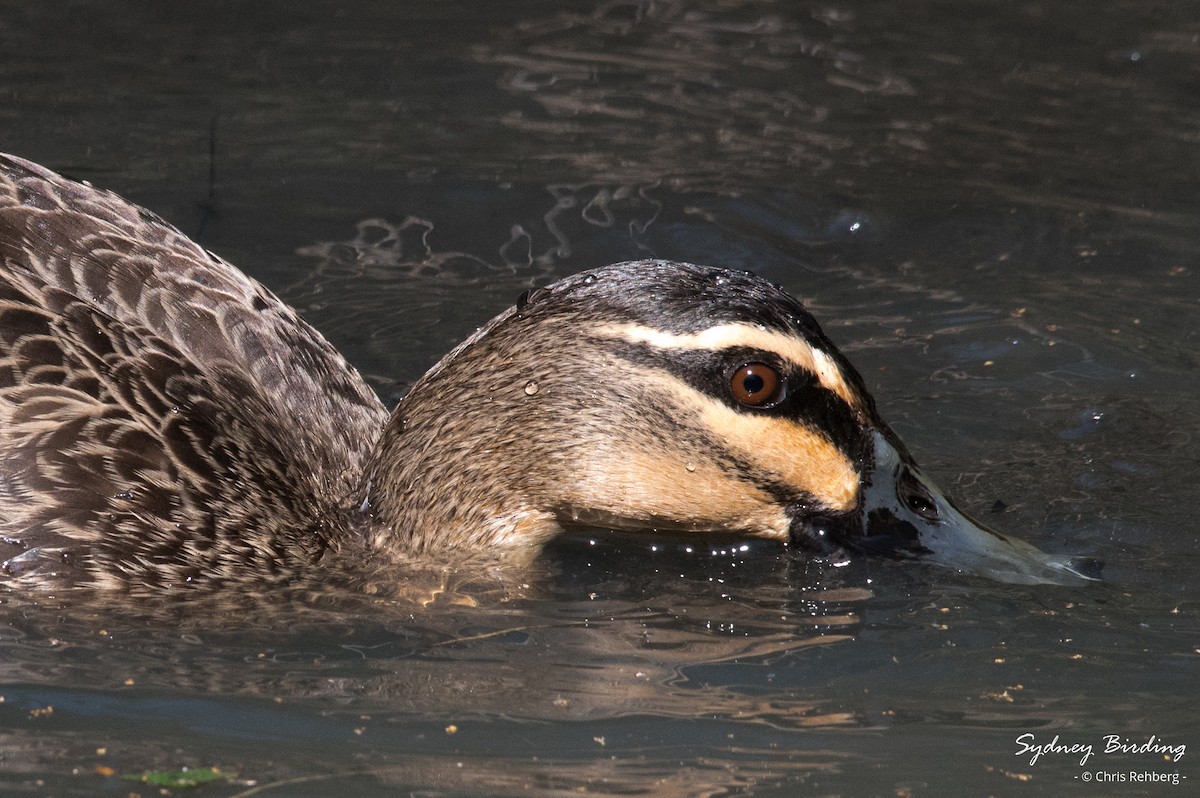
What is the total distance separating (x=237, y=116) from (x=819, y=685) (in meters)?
6.58

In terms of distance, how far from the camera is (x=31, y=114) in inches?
410

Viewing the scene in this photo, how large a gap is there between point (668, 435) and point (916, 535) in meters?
0.97

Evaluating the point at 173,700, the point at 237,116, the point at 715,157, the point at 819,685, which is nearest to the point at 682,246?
the point at 715,157

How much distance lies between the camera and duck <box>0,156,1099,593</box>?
5906mm

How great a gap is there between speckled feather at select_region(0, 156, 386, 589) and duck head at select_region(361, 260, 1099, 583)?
0.57 m

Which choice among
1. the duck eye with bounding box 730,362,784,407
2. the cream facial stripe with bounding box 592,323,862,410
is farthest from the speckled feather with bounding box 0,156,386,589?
the duck eye with bounding box 730,362,784,407

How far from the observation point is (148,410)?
6.14m

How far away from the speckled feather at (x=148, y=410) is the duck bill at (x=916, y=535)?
6.85ft

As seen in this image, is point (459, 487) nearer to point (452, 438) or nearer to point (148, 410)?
point (452, 438)

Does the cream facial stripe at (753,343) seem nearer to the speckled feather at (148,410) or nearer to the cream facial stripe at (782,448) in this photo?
the cream facial stripe at (782,448)

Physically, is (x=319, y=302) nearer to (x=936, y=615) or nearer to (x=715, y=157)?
(x=715, y=157)

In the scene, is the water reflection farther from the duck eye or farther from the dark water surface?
the duck eye

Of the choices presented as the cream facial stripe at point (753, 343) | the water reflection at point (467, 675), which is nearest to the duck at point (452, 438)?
the cream facial stripe at point (753, 343)

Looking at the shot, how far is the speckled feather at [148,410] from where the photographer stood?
231 inches
